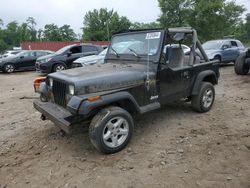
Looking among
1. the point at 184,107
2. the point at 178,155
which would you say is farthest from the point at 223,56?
the point at 178,155

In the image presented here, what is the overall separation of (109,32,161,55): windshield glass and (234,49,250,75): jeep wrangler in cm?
695

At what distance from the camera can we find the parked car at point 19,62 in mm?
15734

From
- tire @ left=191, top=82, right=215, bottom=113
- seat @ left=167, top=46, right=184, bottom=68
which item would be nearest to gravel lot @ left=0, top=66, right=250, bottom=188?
tire @ left=191, top=82, right=215, bottom=113

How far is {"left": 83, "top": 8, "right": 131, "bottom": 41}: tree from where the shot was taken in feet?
149

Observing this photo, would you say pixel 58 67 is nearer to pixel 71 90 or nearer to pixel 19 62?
pixel 19 62

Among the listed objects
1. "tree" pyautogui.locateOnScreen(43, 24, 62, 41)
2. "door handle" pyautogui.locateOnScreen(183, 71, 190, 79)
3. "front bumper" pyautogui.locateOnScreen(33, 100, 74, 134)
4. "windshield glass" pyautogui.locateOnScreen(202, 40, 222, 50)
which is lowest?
"front bumper" pyautogui.locateOnScreen(33, 100, 74, 134)

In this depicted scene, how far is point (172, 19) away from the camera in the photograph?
28.1 meters

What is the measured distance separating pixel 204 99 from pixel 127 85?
7.60ft

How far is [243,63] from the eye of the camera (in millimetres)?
10367

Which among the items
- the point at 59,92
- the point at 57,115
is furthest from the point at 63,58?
the point at 57,115

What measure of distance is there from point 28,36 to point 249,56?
7200 centimetres

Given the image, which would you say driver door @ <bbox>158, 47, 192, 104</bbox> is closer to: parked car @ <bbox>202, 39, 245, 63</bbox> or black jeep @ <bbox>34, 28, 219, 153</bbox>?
black jeep @ <bbox>34, 28, 219, 153</bbox>

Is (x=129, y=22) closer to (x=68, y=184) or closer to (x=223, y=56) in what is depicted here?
(x=223, y=56)

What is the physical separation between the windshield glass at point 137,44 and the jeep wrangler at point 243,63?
695 cm
